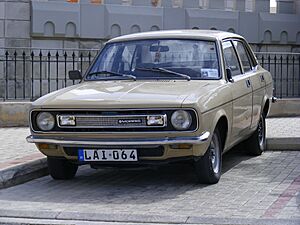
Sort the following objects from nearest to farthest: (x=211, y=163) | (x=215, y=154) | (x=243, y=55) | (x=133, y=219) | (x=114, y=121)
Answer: (x=133, y=219) < (x=114, y=121) < (x=211, y=163) < (x=215, y=154) < (x=243, y=55)

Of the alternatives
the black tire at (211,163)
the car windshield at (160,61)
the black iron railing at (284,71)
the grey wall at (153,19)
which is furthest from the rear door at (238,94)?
the grey wall at (153,19)

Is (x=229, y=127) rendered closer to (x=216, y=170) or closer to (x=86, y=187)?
(x=216, y=170)

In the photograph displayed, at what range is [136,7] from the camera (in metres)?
14.6

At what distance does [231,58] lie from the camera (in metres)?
8.72

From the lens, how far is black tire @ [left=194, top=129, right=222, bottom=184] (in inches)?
289

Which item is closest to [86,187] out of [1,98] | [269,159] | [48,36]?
[269,159]

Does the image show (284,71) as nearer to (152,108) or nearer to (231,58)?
(231,58)

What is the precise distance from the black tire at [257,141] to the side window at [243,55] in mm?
781

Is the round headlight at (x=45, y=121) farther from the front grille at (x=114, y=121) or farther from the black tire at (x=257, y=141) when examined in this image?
the black tire at (x=257, y=141)

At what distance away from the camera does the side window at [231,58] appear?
847 cm

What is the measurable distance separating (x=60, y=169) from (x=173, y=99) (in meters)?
1.81

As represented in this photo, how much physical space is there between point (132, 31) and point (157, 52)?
21.1 feet

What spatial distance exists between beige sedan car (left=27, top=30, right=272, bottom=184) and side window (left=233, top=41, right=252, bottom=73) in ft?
0.99

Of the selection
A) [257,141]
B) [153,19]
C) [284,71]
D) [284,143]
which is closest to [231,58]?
[257,141]
